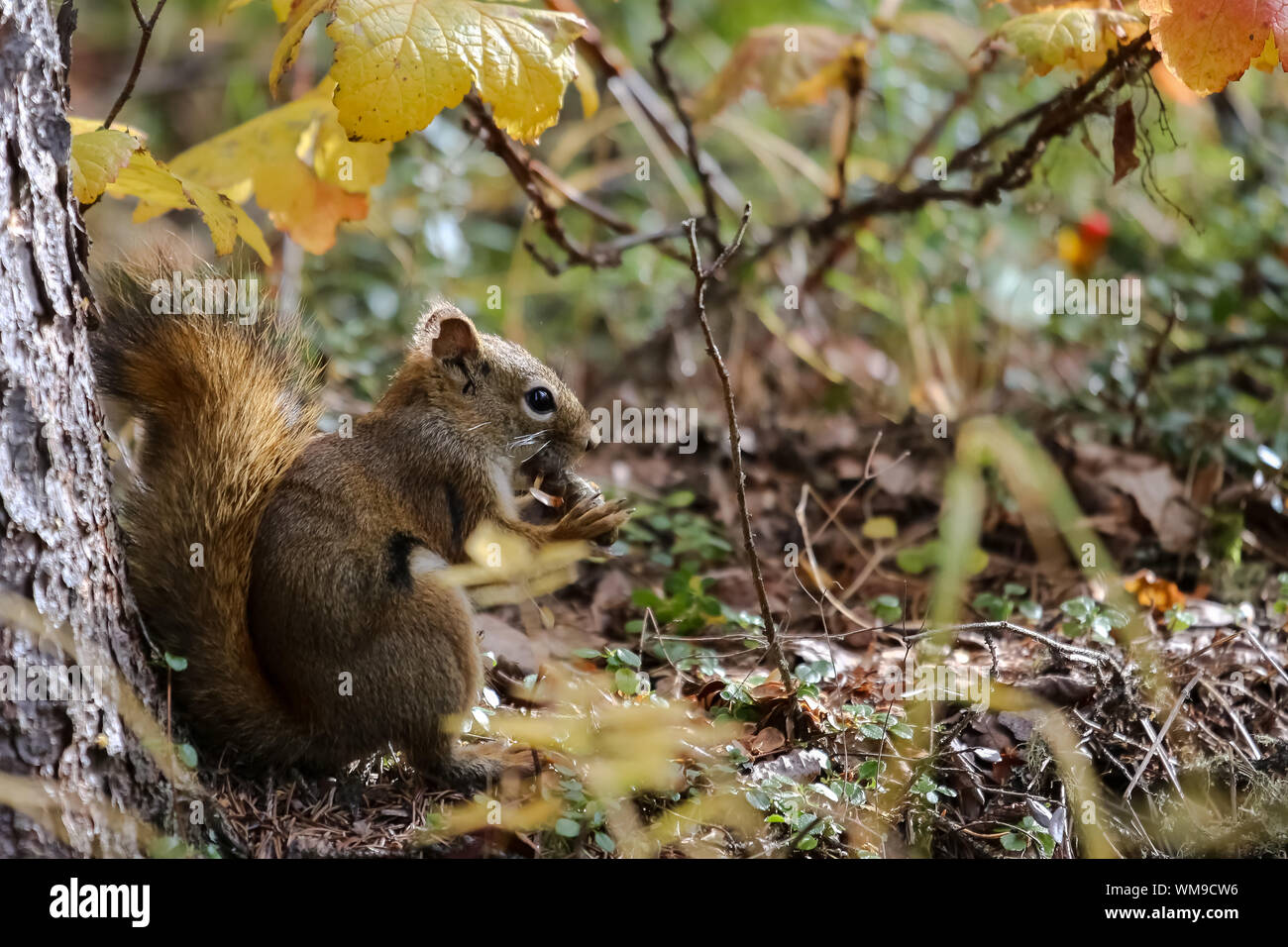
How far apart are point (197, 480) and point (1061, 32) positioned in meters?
1.84

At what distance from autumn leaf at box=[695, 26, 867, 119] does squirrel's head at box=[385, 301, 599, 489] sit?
1.14 m

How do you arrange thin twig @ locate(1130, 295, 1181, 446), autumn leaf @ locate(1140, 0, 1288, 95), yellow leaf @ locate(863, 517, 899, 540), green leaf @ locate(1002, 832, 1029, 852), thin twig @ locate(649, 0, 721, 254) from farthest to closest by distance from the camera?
1. thin twig @ locate(1130, 295, 1181, 446)
2. yellow leaf @ locate(863, 517, 899, 540)
3. thin twig @ locate(649, 0, 721, 254)
4. autumn leaf @ locate(1140, 0, 1288, 95)
5. green leaf @ locate(1002, 832, 1029, 852)

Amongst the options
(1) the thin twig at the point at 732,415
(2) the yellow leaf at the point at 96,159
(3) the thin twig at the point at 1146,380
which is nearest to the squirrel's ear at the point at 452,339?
(1) the thin twig at the point at 732,415

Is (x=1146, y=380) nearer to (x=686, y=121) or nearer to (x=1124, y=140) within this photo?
(x=1124, y=140)

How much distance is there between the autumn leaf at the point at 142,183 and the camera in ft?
6.53

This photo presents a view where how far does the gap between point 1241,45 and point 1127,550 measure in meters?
1.41

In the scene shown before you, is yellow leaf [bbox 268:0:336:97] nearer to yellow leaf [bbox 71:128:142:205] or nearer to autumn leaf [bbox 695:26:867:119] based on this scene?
yellow leaf [bbox 71:128:142:205]

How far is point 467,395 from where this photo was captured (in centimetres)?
A: 246

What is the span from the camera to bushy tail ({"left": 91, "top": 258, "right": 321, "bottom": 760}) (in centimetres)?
202

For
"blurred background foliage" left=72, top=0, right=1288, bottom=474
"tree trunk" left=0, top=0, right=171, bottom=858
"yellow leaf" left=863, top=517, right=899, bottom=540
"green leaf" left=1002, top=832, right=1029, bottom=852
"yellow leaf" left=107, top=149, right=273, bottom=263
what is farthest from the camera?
"blurred background foliage" left=72, top=0, right=1288, bottom=474

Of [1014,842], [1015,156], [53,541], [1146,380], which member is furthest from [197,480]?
[1146,380]

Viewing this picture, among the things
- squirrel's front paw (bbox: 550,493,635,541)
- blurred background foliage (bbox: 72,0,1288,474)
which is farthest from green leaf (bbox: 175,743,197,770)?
blurred background foliage (bbox: 72,0,1288,474)
